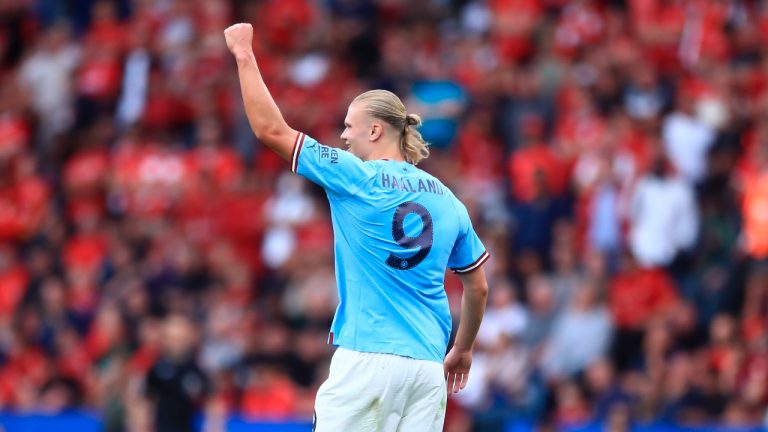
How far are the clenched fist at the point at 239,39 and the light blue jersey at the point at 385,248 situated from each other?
469mm

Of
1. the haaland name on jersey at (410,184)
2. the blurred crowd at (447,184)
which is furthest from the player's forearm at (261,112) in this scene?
the blurred crowd at (447,184)

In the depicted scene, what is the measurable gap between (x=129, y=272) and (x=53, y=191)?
8.42 feet

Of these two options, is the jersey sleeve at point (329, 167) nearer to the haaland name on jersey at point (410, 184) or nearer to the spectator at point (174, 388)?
the haaland name on jersey at point (410, 184)

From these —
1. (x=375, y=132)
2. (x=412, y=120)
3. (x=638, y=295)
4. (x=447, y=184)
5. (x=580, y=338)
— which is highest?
(x=447, y=184)

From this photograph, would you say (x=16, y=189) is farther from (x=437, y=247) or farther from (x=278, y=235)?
(x=437, y=247)

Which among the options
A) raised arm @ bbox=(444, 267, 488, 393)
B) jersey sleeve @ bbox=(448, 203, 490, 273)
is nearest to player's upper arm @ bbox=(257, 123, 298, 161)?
jersey sleeve @ bbox=(448, 203, 490, 273)

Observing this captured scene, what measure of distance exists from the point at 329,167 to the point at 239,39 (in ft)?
2.29

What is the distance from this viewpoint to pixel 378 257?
644 centimetres

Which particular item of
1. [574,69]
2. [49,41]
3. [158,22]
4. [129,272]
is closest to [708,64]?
[574,69]

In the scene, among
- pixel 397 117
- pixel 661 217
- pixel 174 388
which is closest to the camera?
pixel 397 117

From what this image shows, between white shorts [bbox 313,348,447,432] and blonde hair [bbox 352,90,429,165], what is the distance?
98 cm

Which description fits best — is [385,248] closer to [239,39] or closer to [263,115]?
[263,115]

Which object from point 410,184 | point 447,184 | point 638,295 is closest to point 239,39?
point 410,184

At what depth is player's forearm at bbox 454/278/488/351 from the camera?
22.5ft
